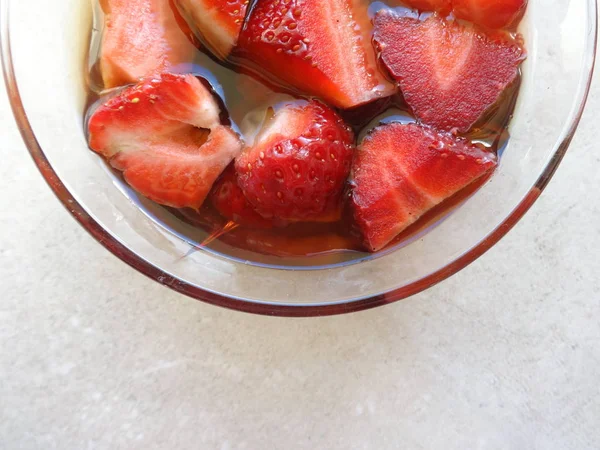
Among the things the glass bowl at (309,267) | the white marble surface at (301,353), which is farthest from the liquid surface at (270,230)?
the white marble surface at (301,353)

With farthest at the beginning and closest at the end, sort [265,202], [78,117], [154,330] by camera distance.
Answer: [154,330], [78,117], [265,202]

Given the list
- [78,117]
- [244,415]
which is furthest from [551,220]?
[78,117]

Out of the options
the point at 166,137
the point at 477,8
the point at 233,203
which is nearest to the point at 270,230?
the point at 233,203

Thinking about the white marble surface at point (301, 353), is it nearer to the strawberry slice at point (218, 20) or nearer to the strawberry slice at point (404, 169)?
the strawberry slice at point (404, 169)

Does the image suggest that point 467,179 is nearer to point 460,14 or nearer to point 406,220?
point 406,220

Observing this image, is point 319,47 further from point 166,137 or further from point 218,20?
point 166,137

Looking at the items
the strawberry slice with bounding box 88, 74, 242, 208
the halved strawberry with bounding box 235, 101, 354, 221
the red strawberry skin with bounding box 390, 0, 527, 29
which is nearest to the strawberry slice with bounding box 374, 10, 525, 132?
the red strawberry skin with bounding box 390, 0, 527, 29
